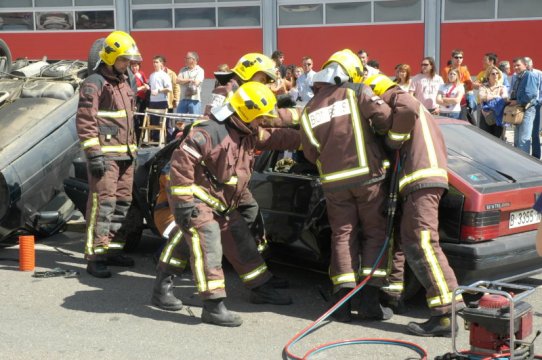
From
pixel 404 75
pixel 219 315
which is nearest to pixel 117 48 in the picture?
pixel 219 315

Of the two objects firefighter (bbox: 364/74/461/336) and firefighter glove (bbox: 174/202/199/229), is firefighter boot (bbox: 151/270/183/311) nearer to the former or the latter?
firefighter glove (bbox: 174/202/199/229)

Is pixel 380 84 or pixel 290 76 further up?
pixel 380 84

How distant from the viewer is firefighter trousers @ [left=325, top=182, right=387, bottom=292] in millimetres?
5789

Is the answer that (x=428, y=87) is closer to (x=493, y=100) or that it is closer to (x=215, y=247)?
(x=493, y=100)

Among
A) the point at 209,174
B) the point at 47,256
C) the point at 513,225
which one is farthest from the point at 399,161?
the point at 47,256

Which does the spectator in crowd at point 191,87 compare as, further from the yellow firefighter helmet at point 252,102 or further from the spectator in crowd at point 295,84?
the yellow firefighter helmet at point 252,102

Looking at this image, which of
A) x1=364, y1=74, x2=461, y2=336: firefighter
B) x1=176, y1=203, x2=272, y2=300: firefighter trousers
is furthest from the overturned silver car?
x1=364, y1=74, x2=461, y2=336: firefighter

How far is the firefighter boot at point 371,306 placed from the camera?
586cm

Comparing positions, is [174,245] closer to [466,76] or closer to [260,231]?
[260,231]

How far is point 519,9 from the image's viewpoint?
54.8 ft

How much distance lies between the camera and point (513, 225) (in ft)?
19.3

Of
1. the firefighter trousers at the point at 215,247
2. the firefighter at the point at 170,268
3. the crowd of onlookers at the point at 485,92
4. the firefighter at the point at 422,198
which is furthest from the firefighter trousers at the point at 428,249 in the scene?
the crowd of onlookers at the point at 485,92

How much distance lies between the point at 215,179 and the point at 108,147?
174 centimetres

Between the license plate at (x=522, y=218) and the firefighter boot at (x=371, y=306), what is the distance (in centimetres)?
102
